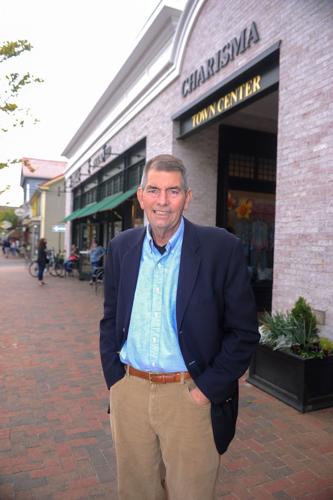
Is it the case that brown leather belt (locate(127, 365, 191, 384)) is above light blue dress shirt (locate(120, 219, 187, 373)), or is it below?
→ below

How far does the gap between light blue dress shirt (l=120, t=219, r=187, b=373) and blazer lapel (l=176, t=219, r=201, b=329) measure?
5 cm

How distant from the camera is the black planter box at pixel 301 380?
4023 mm

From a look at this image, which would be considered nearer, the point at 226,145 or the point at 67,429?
the point at 67,429

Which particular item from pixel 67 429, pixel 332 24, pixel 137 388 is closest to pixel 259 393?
pixel 67 429

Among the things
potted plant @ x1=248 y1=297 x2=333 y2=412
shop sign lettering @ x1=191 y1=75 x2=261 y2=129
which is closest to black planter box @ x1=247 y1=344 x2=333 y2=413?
potted plant @ x1=248 y1=297 x2=333 y2=412

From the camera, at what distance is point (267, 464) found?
3129mm

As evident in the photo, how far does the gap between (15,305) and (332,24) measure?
881 centimetres

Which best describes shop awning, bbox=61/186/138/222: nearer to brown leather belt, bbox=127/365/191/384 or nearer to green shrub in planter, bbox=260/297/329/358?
green shrub in planter, bbox=260/297/329/358

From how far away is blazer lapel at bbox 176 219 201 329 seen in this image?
1916 mm

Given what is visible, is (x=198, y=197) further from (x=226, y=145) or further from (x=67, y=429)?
(x=67, y=429)

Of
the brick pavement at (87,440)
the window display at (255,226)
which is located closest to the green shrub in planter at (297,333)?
the brick pavement at (87,440)

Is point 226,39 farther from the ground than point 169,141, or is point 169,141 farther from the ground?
point 226,39

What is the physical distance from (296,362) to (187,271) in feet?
8.81

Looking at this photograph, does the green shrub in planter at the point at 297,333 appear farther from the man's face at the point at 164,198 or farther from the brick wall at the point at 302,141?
the man's face at the point at 164,198
